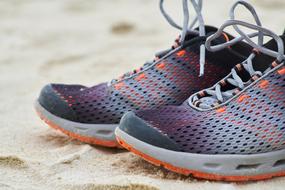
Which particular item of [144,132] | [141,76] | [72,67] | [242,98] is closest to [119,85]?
[141,76]

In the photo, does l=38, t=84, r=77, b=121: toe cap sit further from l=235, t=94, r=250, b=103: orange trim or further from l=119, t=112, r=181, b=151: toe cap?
l=235, t=94, r=250, b=103: orange trim

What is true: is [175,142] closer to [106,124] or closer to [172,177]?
[172,177]

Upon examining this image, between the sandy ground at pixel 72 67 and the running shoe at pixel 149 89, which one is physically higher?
the running shoe at pixel 149 89

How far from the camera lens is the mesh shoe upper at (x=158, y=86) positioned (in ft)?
5.58

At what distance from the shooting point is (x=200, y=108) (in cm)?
155

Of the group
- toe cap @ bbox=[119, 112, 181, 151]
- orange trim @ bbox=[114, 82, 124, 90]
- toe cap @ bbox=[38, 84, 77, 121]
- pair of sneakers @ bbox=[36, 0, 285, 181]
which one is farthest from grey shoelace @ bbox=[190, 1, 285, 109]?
toe cap @ bbox=[38, 84, 77, 121]

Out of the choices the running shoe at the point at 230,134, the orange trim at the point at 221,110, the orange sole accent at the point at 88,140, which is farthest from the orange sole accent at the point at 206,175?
the orange sole accent at the point at 88,140

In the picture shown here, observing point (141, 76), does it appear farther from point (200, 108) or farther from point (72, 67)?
point (72, 67)

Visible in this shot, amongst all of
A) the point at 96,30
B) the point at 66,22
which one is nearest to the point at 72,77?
the point at 96,30

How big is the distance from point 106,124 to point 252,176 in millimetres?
465

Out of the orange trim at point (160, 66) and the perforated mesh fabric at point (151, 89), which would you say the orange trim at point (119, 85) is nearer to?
the perforated mesh fabric at point (151, 89)

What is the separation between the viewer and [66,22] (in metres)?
3.88

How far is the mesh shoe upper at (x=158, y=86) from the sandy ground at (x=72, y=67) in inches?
4.6

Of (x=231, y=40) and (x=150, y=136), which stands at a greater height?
(x=231, y=40)
